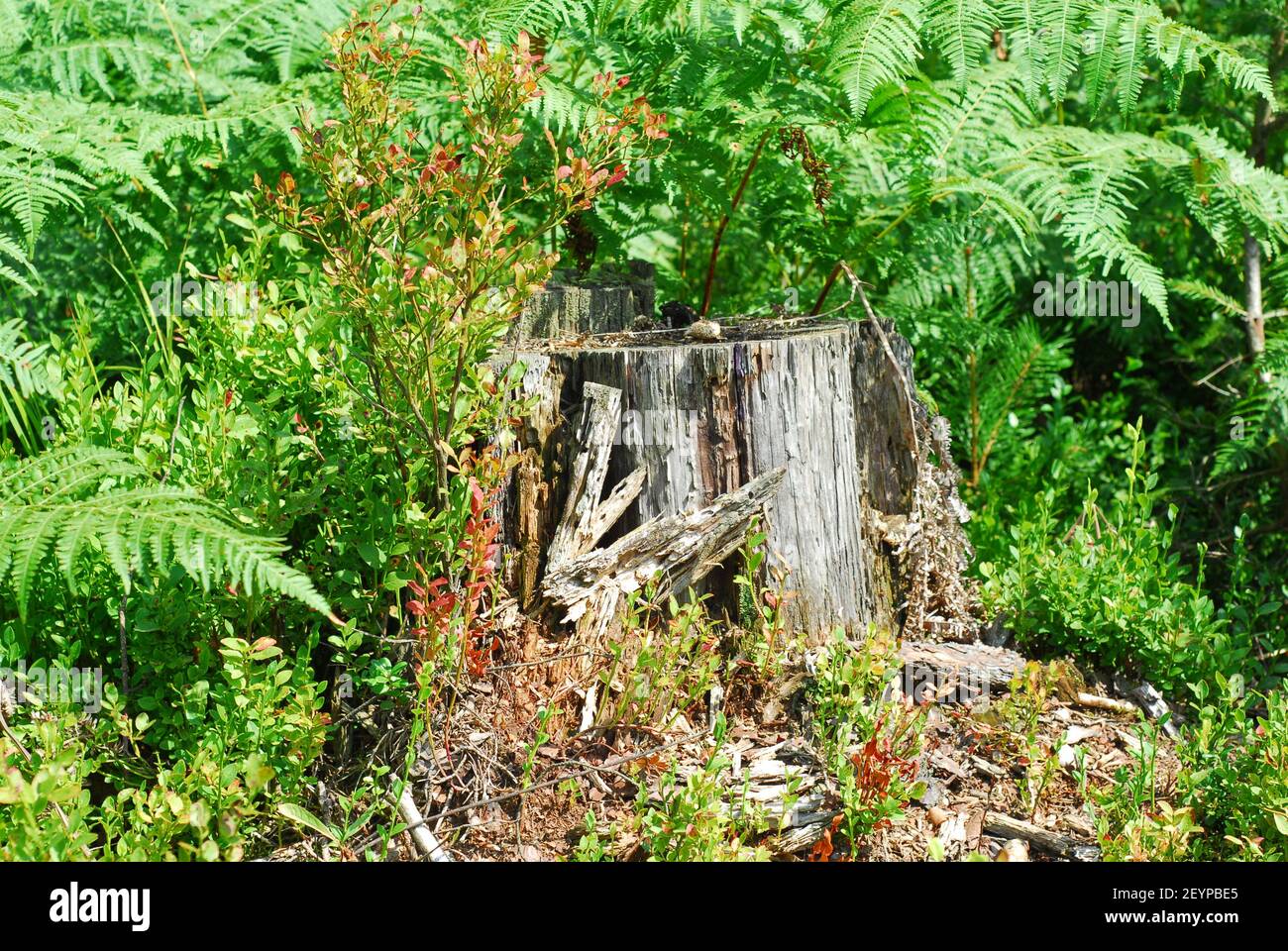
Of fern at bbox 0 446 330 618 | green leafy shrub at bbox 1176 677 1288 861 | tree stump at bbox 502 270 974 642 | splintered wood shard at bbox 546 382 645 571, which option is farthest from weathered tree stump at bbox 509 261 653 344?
green leafy shrub at bbox 1176 677 1288 861

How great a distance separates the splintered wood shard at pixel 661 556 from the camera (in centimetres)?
324

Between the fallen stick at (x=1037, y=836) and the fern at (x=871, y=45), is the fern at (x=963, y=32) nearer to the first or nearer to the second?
the fern at (x=871, y=45)

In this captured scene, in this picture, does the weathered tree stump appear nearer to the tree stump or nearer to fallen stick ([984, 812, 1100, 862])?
the tree stump

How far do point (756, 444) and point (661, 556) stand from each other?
0.41m

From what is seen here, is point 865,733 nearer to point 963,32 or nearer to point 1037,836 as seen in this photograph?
point 1037,836

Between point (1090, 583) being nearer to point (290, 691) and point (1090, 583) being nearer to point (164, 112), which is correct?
point (290, 691)

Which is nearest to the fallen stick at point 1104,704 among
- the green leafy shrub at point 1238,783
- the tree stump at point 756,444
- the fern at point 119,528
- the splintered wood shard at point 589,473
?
the green leafy shrub at point 1238,783

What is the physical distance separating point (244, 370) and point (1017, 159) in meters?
2.65

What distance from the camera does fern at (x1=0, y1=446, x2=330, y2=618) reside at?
7.98 ft

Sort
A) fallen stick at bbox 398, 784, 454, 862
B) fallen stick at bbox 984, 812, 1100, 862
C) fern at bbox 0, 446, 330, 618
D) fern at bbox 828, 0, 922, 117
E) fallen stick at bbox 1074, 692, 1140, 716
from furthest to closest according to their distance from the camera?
fallen stick at bbox 1074, 692, 1140, 716 → fern at bbox 828, 0, 922, 117 → fallen stick at bbox 984, 812, 1100, 862 → fallen stick at bbox 398, 784, 454, 862 → fern at bbox 0, 446, 330, 618

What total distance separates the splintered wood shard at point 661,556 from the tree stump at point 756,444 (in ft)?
0.21

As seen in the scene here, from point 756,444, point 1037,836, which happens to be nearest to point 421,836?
point 756,444

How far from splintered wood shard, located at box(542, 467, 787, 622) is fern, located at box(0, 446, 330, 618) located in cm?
82

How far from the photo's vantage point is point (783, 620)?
3482 millimetres
